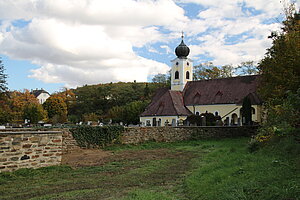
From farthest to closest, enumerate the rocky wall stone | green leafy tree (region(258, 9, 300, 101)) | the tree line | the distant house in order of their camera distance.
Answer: the distant house
the tree line
green leafy tree (region(258, 9, 300, 101))
the rocky wall stone

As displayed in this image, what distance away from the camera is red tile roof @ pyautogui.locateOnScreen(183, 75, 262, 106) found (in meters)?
40.6

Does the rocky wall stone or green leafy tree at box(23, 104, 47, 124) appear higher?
green leafy tree at box(23, 104, 47, 124)

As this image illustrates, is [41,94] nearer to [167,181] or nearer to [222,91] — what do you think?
[222,91]

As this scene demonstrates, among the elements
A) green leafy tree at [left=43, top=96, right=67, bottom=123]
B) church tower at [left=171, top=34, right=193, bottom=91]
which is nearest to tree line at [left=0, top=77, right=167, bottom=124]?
green leafy tree at [left=43, top=96, right=67, bottom=123]

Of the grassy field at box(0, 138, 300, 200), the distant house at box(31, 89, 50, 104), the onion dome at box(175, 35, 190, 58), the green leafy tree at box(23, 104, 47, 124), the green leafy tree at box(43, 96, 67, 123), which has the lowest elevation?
the grassy field at box(0, 138, 300, 200)

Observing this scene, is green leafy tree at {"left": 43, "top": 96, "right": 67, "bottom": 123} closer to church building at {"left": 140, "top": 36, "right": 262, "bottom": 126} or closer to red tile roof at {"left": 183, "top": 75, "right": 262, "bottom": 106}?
church building at {"left": 140, "top": 36, "right": 262, "bottom": 126}

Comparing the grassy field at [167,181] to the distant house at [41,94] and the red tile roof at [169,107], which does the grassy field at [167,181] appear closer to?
the red tile roof at [169,107]

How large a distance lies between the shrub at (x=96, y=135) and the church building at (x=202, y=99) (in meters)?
20.6

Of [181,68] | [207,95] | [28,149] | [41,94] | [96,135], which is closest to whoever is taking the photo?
[28,149]

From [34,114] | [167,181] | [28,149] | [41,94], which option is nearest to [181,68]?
[34,114]

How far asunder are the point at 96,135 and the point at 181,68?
3438 centimetres

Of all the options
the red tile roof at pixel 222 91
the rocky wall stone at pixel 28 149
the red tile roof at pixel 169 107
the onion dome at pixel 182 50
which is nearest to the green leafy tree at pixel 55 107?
the red tile roof at pixel 169 107

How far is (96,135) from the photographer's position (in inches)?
690

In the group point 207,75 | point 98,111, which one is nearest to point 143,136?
point 207,75
